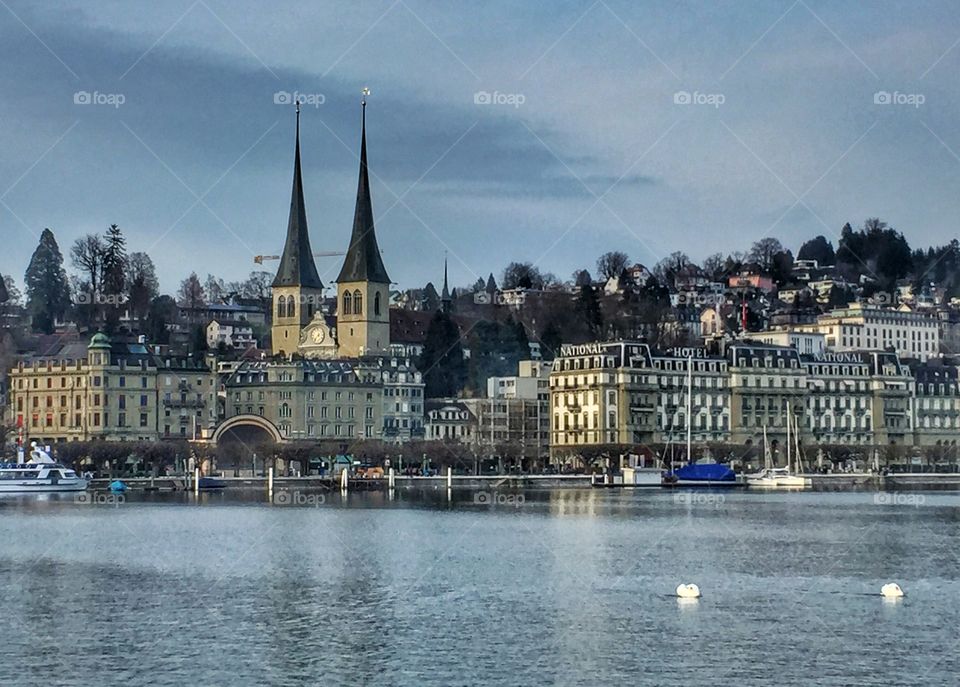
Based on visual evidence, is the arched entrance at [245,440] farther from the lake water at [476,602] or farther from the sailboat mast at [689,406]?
the lake water at [476,602]

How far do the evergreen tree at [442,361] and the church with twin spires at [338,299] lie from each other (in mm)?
6747

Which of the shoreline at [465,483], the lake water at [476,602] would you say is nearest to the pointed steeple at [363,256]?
the shoreline at [465,483]

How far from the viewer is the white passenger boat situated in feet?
395

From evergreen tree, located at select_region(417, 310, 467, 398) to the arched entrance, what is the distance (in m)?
23.5

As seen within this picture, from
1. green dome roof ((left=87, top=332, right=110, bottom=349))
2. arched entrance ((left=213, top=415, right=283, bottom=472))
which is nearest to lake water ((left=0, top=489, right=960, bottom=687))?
arched entrance ((left=213, top=415, right=283, bottom=472))

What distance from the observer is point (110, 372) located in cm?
15075

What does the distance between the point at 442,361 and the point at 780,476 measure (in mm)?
38883

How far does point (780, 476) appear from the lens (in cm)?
14462

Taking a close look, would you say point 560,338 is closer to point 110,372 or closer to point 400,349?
point 400,349

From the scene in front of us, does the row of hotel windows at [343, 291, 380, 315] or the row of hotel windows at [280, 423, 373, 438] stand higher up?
the row of hotel windows at [343, 291, 380, 315]

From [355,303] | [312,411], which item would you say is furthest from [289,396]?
[355,303]

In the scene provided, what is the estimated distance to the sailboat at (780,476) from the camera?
141750 millimetres

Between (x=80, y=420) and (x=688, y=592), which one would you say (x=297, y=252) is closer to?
(x=80, y=420)

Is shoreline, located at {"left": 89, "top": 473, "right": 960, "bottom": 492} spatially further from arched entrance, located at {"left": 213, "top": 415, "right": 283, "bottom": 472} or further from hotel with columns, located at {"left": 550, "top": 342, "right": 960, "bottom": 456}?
hotel with columns, located at {"left": 550, "top": 342, "right": 960, "bottom": 456}
